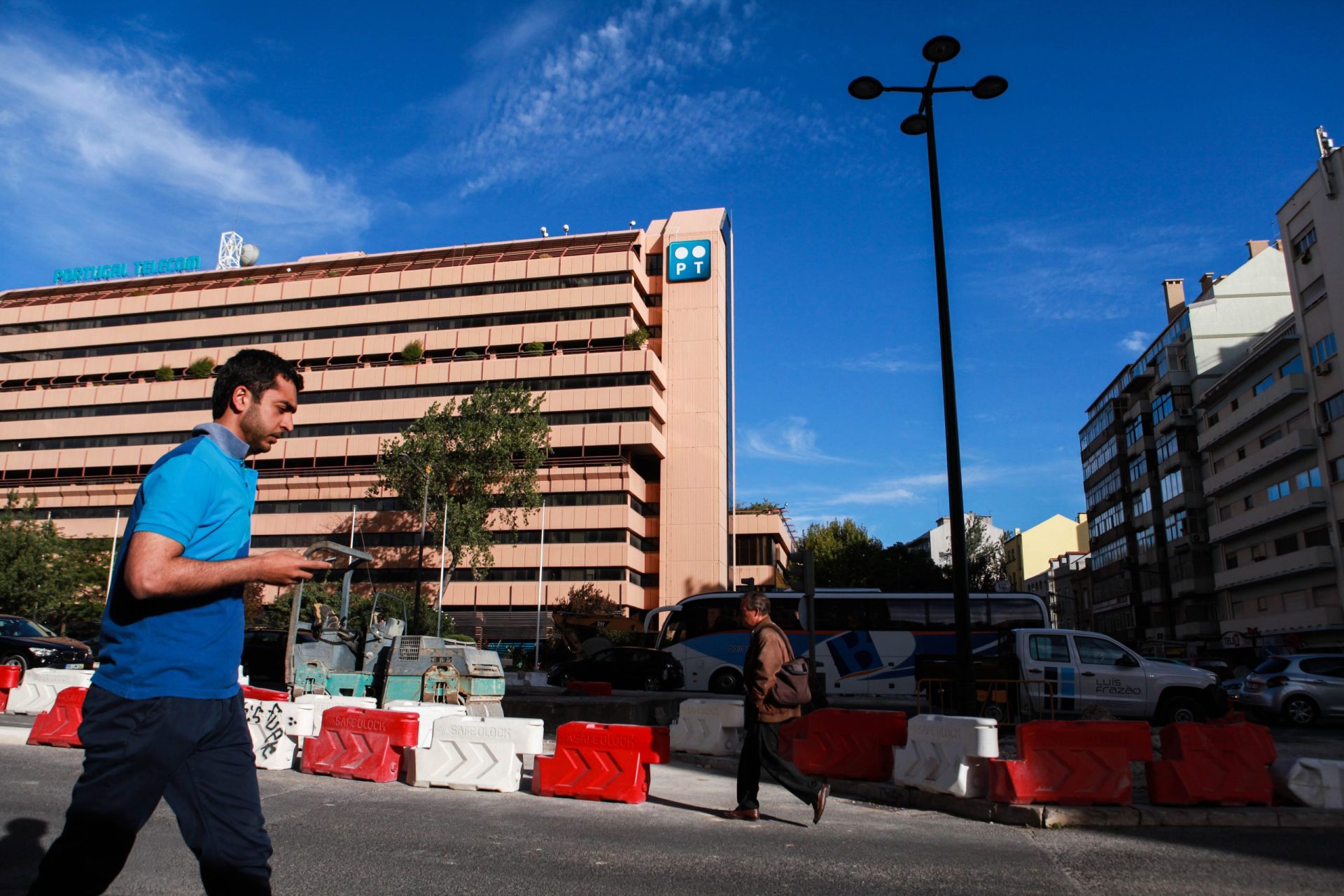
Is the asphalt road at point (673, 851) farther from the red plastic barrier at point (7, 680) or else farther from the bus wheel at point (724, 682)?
the bus wheel at point (724, 682)

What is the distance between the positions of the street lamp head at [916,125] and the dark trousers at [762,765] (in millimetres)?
8433

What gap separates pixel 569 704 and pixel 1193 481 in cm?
5477

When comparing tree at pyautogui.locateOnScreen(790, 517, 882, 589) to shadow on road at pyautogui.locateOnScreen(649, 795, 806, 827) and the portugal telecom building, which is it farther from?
shadow on road at pyautogui.locateOnScreen(649, 795, 806, 827)

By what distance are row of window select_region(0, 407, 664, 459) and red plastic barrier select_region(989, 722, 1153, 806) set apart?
47.7 meters

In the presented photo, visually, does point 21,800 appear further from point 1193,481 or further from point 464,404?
point 1193,481

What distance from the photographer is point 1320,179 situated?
1622 inches

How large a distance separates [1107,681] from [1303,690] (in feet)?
18.7

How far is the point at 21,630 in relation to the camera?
782 inches

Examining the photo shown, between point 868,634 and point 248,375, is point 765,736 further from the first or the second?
point 868,634

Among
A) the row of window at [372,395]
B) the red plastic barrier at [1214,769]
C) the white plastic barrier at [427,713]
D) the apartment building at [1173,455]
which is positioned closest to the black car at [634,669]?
the white plastic barrier at [427,713]

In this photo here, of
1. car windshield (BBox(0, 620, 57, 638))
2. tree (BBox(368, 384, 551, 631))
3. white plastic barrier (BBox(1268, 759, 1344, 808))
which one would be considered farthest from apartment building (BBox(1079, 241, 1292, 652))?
car windshield (BBox(0, 620, 57, 638))

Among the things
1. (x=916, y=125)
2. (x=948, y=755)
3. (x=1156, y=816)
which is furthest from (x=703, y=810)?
(x=916, y=125)

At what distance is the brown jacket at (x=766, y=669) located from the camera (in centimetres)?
655

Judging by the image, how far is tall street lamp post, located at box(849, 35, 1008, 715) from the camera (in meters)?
9.57
